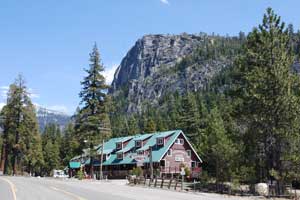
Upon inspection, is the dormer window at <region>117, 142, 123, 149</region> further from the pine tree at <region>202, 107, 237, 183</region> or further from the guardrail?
the pine tree at <region>202, 107, 237, 183</region>

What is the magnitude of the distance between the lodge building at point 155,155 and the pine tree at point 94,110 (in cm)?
466

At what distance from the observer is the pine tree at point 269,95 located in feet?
120

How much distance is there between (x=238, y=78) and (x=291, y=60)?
4.91 meters

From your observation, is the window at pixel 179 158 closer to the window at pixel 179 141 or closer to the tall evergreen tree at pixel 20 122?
the window at pixel 179 141

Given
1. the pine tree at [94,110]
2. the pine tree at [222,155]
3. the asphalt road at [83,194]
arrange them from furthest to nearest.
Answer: the pine tree at [94,110] → the pine tree at [222,155] → the asphalt road at [83,194]

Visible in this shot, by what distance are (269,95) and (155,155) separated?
39345mm

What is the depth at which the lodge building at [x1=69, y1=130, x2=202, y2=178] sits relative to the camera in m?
73.4

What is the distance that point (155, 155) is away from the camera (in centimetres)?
7412

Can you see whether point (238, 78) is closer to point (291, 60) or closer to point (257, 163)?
point (291, 60)

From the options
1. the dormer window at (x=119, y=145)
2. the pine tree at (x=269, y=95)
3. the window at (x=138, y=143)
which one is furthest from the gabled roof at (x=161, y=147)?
the pine tree at (x=269, y=95)

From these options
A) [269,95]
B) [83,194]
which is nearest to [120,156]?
[269,95]

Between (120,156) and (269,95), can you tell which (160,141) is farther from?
(269,95)

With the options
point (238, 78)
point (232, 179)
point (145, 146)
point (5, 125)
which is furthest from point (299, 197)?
point (5, 125)

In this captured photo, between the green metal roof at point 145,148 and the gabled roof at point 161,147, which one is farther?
the green metal roof at point 145,148
